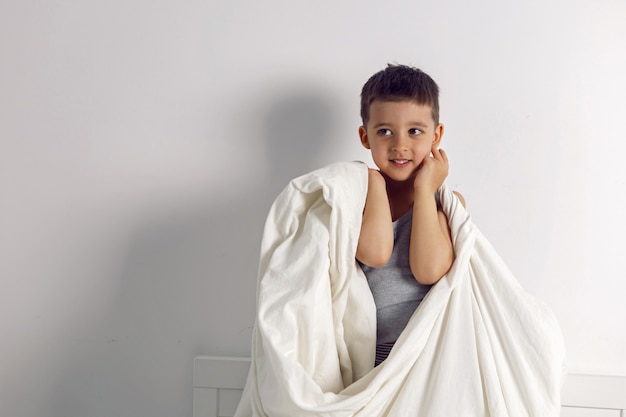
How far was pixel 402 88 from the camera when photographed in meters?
1.13

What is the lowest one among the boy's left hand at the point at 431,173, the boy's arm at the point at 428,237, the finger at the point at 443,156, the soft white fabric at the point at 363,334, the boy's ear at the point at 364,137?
the soft white fabric at the point at 363,334

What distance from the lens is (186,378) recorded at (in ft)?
4.61

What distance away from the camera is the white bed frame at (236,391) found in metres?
1.28

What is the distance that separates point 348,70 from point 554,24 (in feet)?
1.31

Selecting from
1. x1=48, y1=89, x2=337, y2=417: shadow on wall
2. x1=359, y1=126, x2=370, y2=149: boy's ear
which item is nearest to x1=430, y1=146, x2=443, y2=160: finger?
x1=359, y1=126, x2=370, y2=149: boy's ear

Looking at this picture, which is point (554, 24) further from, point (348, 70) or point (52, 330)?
point (52, 330)

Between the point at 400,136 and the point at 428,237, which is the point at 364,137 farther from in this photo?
the point at 428,237

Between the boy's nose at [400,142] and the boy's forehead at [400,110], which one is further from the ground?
the boy's forehead at [400,110]

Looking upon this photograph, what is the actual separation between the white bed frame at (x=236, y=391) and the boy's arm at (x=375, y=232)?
1.34 ft

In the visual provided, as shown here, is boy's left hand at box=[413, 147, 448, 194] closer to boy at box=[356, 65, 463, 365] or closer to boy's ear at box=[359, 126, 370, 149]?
boy at box=[356, 65, 463, 365]

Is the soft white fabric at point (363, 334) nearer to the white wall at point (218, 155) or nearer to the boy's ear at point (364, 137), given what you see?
the boy's ear at point (364, 137)

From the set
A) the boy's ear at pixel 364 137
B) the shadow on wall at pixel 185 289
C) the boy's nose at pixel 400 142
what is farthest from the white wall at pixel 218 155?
the boy's nose at pixel 400 142

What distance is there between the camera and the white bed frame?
1282mm

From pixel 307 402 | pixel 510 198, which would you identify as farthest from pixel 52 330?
pixel 510 198
